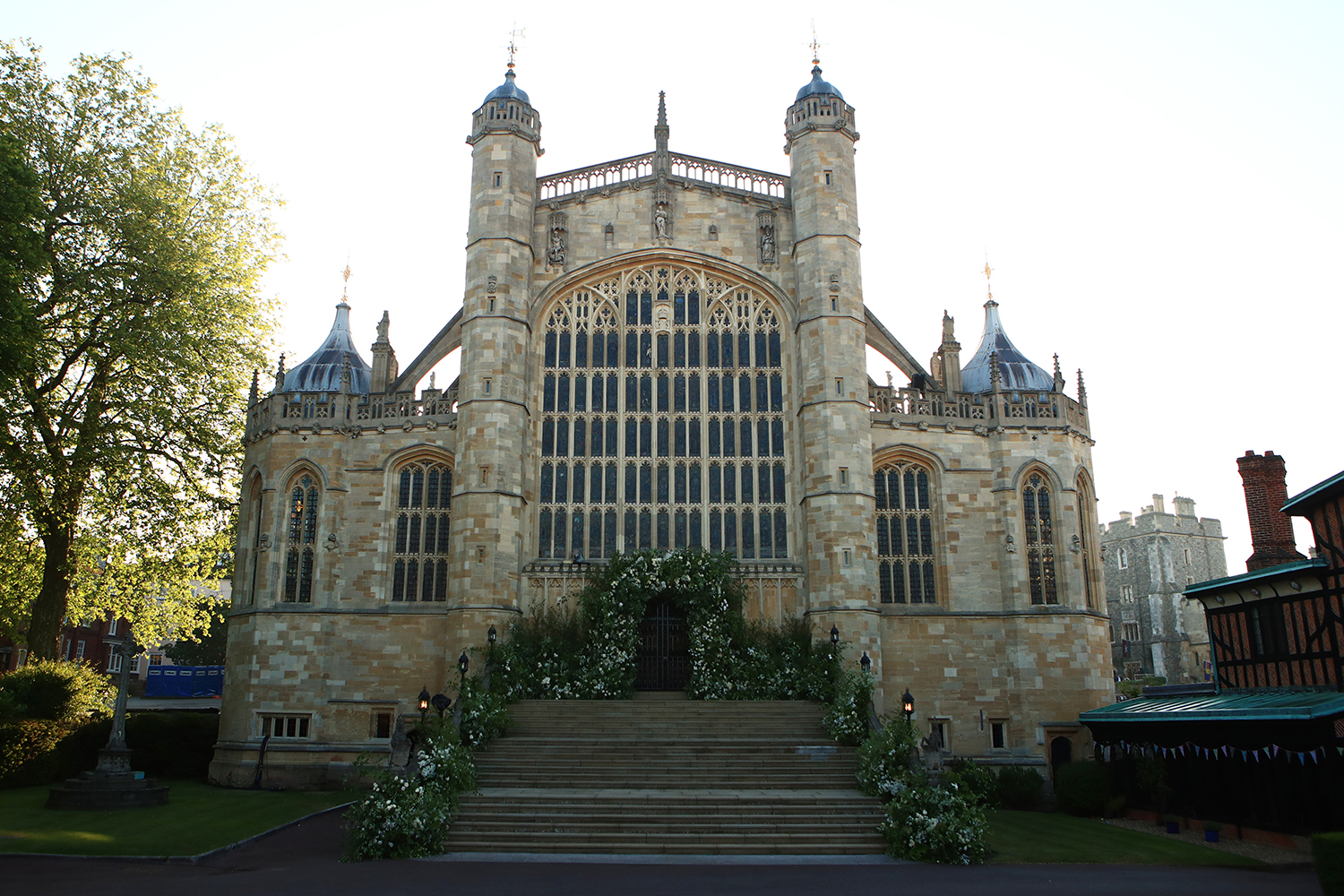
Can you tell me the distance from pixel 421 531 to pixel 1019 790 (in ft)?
55.8

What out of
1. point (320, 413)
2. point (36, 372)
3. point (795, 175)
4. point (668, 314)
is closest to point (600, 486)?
point (668, 314)

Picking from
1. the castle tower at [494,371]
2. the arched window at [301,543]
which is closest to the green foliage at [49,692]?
the arched window at [301,543]

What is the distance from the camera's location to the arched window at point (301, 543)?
26.4 m

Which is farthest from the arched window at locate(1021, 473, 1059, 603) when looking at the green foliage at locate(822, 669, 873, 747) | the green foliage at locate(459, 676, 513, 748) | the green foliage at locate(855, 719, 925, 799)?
the green foliage at locate(459, 676, 513, 748)

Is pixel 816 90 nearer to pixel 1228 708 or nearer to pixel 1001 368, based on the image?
pixel 1001 368

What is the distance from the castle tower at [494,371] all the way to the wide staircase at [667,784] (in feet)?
12.0

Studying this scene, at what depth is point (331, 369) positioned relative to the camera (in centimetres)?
2972

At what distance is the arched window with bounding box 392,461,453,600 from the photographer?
87.0ft

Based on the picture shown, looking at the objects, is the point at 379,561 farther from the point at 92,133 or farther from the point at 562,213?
the point at 92,133

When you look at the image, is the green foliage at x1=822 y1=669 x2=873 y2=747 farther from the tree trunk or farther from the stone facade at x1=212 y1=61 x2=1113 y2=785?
the tree trunk

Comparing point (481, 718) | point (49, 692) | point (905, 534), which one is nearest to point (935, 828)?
point (481, 718)

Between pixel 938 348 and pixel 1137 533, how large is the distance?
46.1 meters

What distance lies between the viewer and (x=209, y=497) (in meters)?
29.1

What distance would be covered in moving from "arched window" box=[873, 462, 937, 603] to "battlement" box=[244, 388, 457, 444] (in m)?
12.4
